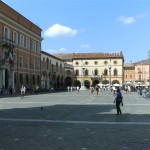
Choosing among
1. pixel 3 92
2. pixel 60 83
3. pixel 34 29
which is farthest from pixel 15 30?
pixel 60 83

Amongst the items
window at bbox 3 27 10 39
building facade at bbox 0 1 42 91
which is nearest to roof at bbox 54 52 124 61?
building facade at bbox 0 1 42 91

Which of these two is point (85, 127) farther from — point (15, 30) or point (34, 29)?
point (34, 29)

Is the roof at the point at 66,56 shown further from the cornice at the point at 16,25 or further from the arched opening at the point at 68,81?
the cornice at the point at 16,25

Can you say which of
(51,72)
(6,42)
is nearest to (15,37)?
(6,42)

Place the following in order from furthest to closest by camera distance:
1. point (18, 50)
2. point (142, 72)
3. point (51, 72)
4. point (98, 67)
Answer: point (142, 72) → point (98, 67) → point (51, 72) → point (18, 50)

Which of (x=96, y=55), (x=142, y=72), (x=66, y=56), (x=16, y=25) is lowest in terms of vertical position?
(x=142, y=72)

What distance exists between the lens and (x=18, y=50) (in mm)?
50812

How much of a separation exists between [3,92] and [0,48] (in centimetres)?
812

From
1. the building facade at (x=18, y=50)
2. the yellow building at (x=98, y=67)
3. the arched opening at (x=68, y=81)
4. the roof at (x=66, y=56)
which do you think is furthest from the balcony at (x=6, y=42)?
the roof at (x=66, y=56)

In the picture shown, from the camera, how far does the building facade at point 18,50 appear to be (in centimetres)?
4441

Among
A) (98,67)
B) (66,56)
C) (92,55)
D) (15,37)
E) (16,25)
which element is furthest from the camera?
(66,56)

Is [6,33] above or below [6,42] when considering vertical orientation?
above

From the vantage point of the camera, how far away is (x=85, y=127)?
10438mm

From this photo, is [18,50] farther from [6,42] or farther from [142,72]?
[142,72]
